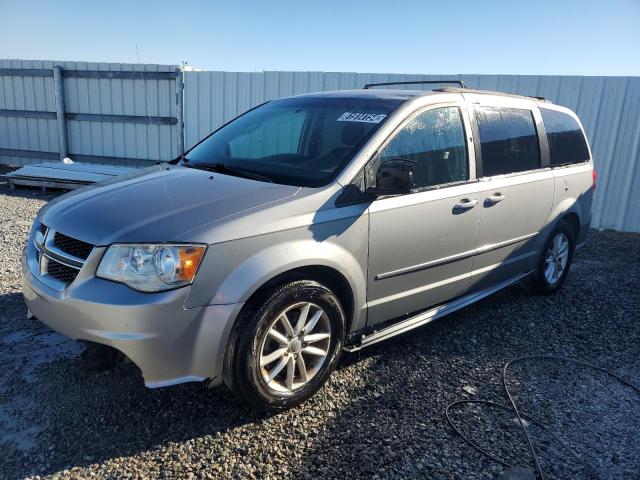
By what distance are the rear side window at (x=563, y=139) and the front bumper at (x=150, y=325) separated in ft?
11.8

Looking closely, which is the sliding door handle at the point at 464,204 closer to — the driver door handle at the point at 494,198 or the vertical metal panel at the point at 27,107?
the driver door handle at the point at 494,198

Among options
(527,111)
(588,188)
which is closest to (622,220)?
(588,188)

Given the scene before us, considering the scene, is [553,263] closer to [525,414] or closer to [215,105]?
[525,414]

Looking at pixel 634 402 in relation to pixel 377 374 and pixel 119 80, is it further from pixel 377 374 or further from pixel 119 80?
pixel 119 80

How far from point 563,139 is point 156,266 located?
13.7 feet

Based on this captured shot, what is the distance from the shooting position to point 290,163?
324cm

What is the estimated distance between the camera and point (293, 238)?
2.66m

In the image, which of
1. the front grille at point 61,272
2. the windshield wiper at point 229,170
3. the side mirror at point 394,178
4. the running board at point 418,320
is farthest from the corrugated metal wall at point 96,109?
the side mirror at point 394,178

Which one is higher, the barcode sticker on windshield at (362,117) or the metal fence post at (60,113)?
the barcode sticker on windshield at (362,117)

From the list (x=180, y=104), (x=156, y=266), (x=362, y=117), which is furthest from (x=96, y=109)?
(x=156, y=266)

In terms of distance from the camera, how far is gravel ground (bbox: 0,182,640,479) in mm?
2436

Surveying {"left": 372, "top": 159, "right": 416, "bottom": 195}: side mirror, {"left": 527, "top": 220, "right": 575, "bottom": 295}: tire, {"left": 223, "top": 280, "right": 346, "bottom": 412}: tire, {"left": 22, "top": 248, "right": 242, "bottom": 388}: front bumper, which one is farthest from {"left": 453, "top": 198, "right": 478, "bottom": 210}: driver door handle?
{"left": 22, "top": 248, "right": 242, "bottom": 388}: front bumper

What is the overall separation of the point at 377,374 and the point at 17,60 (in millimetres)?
11852

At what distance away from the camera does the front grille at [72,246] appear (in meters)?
2.52
